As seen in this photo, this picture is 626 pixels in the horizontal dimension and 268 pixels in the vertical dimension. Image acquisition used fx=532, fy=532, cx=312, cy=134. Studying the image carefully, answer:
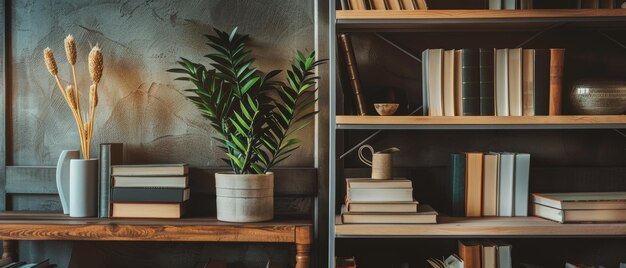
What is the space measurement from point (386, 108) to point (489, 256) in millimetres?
689

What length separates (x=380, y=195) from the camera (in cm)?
197

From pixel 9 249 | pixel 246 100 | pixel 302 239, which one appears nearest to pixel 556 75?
pixel 302 239

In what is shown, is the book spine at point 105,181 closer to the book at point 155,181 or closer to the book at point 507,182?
the book at point 155,181

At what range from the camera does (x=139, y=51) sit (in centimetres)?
243

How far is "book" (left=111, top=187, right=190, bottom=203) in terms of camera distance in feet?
7.16

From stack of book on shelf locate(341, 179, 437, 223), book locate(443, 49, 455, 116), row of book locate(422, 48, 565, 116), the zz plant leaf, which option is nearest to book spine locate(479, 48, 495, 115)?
row of book locate(422, 48, 565, 116)

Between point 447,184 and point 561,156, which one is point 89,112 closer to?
point 447,184

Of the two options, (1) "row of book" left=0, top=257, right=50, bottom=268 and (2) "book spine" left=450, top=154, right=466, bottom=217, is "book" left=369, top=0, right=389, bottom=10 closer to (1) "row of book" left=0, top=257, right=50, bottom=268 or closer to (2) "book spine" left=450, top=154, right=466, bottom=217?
(2) "book spine" left=450, top=154, right=466, bottom=217

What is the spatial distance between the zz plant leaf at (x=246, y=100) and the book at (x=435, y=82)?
49 centimetres

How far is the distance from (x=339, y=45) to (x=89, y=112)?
4.02 ft

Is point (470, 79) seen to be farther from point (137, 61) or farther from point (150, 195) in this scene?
point (137, 61)

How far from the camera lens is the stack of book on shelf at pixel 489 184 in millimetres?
2096

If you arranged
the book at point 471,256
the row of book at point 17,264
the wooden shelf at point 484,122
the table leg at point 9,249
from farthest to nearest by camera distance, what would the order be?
the table leg at point 9,249 → the row of book at point 17,264 → the book at point 471,256 → the wooden shelf at point 484,122

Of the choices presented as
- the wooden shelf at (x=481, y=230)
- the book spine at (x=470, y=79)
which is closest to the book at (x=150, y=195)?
A: the wooden shelf at (x=481, y=230)
